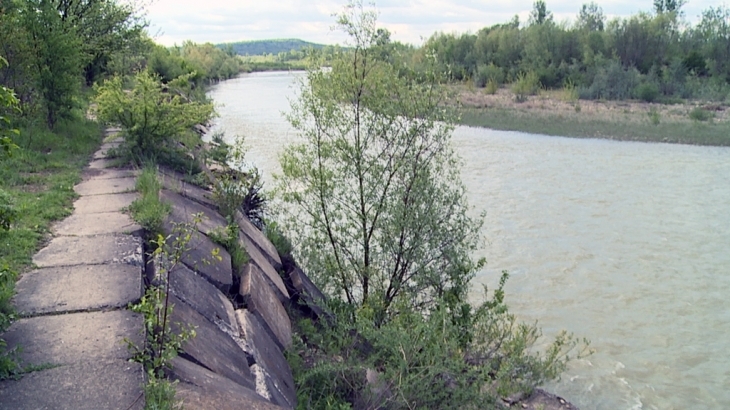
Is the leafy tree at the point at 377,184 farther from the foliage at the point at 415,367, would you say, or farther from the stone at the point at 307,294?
the foliage at the point at 415,367

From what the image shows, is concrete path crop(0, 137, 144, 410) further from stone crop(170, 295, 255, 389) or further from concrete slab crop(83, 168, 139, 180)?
concrete slab crop(83, 168, 139, 180)

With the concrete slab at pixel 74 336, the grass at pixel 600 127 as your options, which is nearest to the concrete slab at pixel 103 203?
the concrete slab at pixel 74 336

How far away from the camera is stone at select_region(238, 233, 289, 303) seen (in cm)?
622

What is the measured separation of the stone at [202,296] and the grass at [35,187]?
985 millimetres

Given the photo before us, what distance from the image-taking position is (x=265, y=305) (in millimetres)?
5395

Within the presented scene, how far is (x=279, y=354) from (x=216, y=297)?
2.21ft

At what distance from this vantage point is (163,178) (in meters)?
7.23

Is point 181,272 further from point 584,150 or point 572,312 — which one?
point 584,150

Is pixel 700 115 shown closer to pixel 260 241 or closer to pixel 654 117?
pixel 654 117

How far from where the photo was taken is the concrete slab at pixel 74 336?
324 cm

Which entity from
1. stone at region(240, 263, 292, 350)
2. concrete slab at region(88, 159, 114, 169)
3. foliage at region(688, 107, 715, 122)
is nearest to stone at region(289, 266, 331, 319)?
stone at region(240, 263, 292, 350)

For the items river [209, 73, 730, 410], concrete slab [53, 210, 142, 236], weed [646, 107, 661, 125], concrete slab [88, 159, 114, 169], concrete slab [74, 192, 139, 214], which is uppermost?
weed [646, 107, 661, 125]

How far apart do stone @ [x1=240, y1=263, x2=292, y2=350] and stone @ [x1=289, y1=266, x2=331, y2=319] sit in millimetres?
420

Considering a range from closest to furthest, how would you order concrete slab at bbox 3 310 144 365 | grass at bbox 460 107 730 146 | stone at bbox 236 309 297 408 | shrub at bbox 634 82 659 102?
1. concrete slab at bbox 3 310 144 365
2. stone at bbox 236 309 297 408
3. grass at bbox 460 107 730 146
4. shrub at bbox 634 82 659 102
